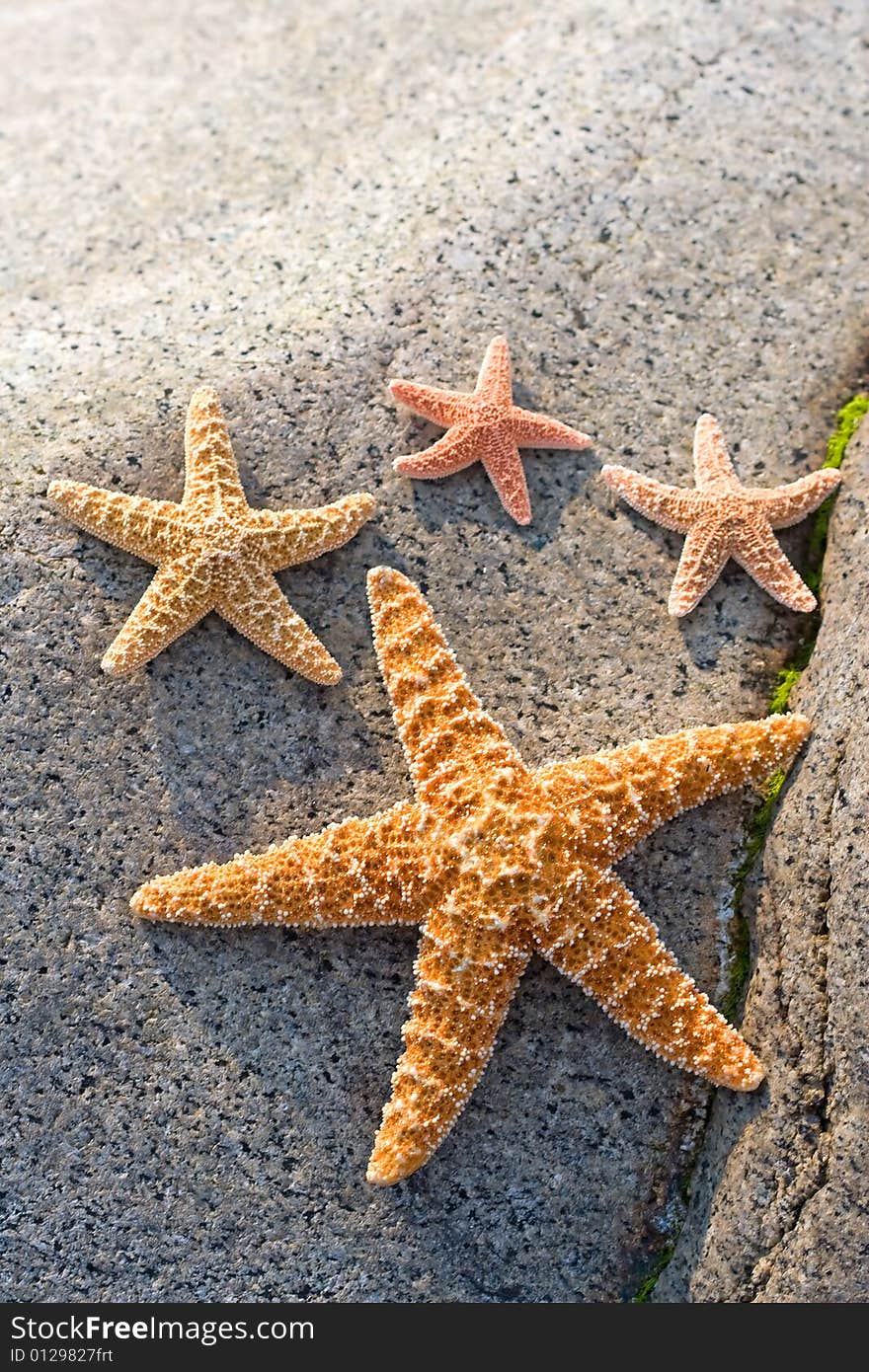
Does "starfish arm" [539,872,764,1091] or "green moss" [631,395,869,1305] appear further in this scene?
"green moss" [631,395,869,1305]

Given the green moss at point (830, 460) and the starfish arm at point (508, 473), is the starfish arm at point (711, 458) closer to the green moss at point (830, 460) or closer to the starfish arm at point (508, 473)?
the green moss at point (830, 460)

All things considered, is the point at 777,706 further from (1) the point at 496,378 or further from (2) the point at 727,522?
(1) the point at 496,378

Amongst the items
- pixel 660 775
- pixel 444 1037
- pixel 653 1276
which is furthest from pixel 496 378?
pixel 653 1276

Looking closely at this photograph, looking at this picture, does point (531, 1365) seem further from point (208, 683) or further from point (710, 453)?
point (710, 453)

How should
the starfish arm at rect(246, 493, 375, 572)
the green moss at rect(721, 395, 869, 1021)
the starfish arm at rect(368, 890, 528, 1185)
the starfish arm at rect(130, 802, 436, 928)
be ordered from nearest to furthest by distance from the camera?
the starfish arm at rect(368, 890, 528, 1185) < the starfish arm at rect(130, 802, 436, 928) < the green moss at rect(721, 395, 869, 1021) < the starfish arm at rect(246, 493, 375, 572)

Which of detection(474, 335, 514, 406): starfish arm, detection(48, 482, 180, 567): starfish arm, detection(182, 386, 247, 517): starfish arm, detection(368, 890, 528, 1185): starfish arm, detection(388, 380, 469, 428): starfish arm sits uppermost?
detection(474, 335, 514, 406): starfish arm

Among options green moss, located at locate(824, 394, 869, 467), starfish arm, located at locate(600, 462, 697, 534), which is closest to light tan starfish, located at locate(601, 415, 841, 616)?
starfish arm, located at locate(600, 462, 697, 534)

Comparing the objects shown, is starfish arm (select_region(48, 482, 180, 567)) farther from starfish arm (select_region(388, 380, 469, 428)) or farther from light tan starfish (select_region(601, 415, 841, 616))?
light tan starfish (select_region(601, 415, 841, 616))
